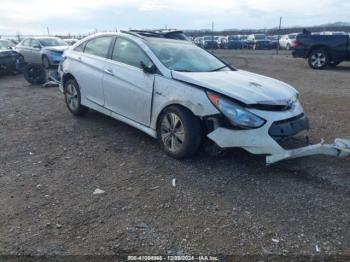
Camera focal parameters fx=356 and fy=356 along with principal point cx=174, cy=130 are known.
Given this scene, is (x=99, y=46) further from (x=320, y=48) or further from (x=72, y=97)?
(x=320, y=48)

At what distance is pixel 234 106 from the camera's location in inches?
164

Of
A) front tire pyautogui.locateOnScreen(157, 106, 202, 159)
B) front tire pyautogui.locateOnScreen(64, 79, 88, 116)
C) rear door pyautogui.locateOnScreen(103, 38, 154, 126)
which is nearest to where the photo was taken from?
front tire pyautogui.locateOnScreen(157, 106, 202, 159)

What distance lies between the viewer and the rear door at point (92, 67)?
5918 mm

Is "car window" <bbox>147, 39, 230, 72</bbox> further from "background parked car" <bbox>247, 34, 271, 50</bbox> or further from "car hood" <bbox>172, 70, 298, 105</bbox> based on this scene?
"background parked car" <bbox>247, 34, 271, 50</bbox>

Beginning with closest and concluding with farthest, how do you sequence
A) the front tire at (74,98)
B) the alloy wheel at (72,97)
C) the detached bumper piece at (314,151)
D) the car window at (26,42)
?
the detached bumper piece at (314,151) < the front tire at (74,98) < the alloy wheel at (72,97) < the car window at (26,42)

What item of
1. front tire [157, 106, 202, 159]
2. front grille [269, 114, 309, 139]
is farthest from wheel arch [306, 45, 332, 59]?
front tire [157, 106, 202, 159]

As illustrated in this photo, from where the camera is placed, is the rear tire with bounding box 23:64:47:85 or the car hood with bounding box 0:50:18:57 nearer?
the rear tire with bounding box 23:64:47:85

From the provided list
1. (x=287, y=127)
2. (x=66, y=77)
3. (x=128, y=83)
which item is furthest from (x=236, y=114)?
(x=66, y=77)

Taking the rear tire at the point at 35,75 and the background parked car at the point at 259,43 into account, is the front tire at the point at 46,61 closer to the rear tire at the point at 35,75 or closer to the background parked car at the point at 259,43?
the rear tire at the point at 35,75

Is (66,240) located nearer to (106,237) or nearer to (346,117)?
(106,237)

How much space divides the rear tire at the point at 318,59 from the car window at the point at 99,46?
1116 centimetres

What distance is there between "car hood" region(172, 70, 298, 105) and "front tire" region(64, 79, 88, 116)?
→ 2569 mm

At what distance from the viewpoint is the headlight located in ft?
13.4

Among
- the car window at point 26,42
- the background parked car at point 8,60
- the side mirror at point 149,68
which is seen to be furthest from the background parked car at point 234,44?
the side mirror at point 149,68
